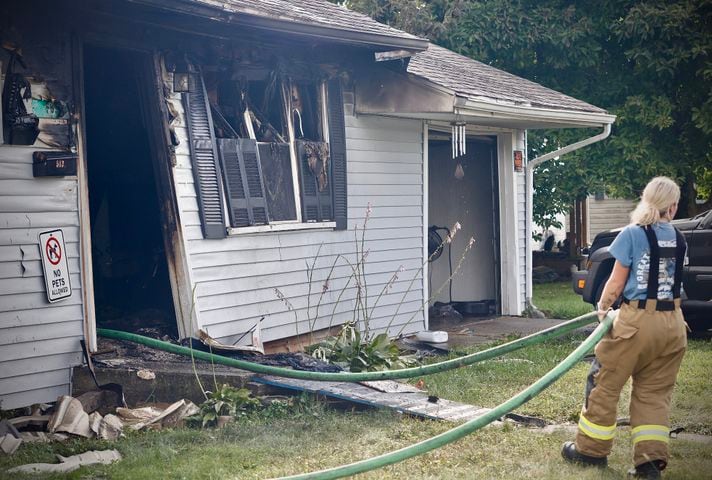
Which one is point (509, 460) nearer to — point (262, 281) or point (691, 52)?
point (262, 281)

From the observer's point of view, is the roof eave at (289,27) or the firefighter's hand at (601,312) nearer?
the firefighter's hand at (601,312)

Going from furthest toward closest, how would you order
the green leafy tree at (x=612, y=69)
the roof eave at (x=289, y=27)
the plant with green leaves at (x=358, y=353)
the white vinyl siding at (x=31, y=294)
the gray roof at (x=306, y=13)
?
the green leafy tree at (x=612, y=69)
the plant with green leaves at (x=358, y=353)
the gray roof at (x=306, y=13)
the roof eave at (x=289, y=27)
the white vinyl siding at (x=31, y=294)

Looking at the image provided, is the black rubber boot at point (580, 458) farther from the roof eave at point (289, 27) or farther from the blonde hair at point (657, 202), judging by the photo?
the roof eave at point (289, 27)

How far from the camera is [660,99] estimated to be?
17719 millimetres

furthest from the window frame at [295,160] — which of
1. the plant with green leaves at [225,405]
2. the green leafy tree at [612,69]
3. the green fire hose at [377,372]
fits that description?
the green leafy tree at [612,69]

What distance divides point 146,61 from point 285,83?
1.73 metres

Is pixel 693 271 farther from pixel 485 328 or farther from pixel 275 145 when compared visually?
pixel 275 145

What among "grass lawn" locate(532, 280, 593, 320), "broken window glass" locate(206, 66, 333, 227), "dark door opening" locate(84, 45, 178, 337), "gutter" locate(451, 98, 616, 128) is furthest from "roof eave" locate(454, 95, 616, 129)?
"dark door opening" locate(84, 45, 178, 337)

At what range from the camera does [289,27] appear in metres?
8.34

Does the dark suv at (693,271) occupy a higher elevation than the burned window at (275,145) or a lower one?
lower

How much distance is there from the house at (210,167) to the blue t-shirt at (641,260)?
3786 millimetres

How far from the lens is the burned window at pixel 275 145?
8.66m

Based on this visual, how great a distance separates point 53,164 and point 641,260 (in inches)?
168

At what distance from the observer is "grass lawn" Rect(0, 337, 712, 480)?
570 cm
